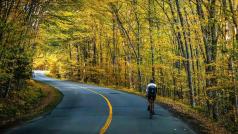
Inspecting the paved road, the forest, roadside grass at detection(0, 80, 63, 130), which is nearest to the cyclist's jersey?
the paved road

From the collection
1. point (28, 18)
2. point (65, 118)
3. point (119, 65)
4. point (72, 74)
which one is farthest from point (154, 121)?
point (72, 74)

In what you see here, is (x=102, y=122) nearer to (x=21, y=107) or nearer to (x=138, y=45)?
(x=21, y=107)

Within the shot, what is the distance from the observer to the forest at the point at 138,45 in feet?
63.2

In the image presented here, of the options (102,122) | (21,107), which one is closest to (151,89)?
(102,122)

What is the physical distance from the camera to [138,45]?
127 ft

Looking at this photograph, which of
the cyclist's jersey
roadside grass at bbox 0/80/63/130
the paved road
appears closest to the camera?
the paved road

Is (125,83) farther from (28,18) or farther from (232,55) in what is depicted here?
(232,55)

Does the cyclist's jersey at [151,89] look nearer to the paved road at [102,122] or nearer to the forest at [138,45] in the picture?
the paved road at [102,122]

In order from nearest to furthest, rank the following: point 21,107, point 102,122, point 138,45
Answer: point 102,122, point 21,107, point 138,45

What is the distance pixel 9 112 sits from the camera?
846 inches

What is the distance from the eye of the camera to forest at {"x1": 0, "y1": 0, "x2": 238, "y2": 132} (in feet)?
63.2

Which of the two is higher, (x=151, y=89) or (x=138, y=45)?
(x=138, y=45)

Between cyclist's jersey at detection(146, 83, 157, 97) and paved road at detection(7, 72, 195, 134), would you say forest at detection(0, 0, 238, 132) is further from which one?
paved road at detection(7, 72, 195, 134)

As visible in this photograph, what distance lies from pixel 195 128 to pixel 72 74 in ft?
170
